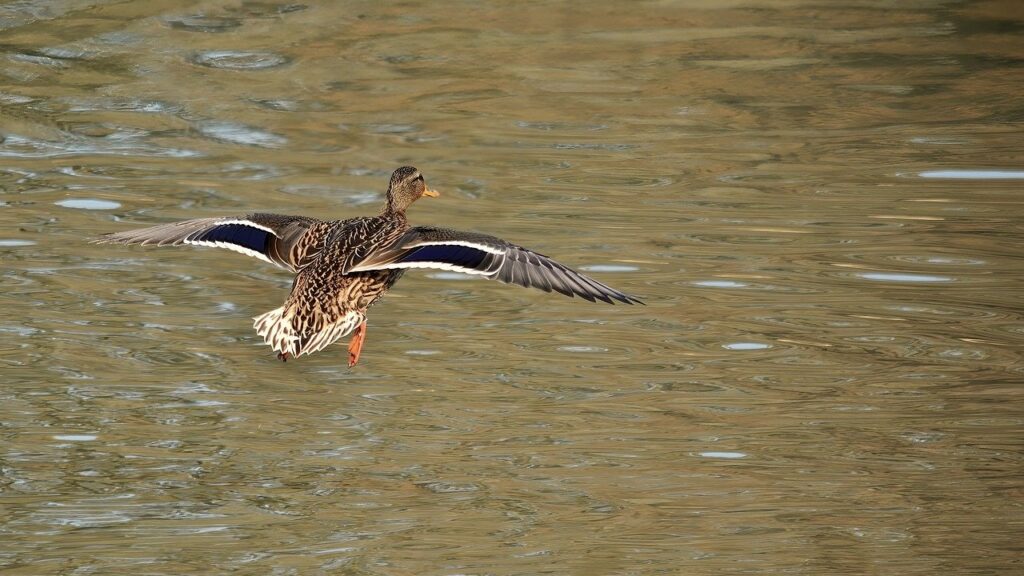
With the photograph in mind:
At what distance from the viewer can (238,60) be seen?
542 inches

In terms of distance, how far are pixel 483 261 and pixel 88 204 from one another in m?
3.70

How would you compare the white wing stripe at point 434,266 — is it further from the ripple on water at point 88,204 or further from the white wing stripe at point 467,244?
the ripple on water at point 88,204

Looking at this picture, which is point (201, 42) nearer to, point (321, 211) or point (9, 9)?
point (9, 9)

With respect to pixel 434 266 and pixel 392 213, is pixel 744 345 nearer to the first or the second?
pixel 434 266

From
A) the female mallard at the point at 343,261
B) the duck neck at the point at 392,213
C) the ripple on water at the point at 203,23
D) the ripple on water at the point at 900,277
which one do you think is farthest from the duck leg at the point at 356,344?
the ripple on water at the point at 203,23

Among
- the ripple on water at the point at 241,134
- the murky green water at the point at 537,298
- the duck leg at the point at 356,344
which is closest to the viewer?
the murky green water at the point at 537,298

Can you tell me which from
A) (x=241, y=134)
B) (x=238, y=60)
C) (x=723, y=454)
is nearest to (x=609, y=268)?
(x=723, y=454)

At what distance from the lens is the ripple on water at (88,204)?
10.3 meters

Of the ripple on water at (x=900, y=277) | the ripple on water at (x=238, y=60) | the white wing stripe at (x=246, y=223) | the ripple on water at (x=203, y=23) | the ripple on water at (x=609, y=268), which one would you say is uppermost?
the ripple on water at (x=203, y=23)

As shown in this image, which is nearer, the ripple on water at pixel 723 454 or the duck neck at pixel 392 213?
the ripple on water at pixel 723 454

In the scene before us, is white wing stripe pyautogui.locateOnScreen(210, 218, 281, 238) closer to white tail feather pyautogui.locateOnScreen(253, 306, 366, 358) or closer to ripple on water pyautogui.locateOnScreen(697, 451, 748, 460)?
white tail feather pyautogui.locateOnScreen(253, 306, 366, 358)

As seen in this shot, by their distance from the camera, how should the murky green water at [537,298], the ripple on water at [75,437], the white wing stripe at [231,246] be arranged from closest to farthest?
the murky green water at [537,298] < the ripple on water at [75,437] < the white wing stripe at [231,246]

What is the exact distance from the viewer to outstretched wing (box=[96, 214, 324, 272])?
845cm

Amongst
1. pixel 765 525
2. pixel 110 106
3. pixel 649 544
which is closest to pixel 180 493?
pixel 649 544
